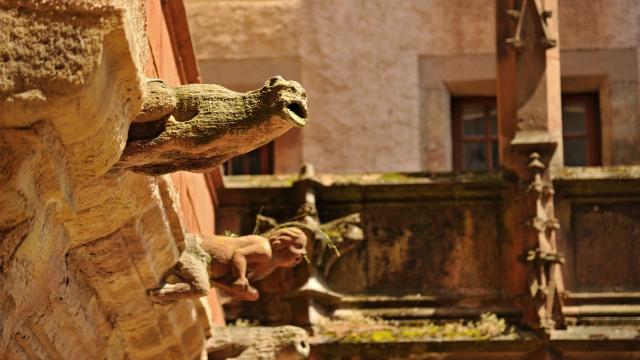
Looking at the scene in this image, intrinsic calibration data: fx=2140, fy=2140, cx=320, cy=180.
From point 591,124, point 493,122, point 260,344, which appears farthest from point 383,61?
point 260,344

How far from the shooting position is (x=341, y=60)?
18.7 metres

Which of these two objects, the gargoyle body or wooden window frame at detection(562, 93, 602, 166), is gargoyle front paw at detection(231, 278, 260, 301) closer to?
the gargoyle body

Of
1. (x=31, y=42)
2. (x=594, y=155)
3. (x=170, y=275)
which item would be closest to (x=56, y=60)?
(x=31, y=42)

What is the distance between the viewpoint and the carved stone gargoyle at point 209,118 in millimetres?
6867

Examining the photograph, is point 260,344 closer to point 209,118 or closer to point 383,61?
point 209,118

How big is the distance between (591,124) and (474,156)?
3.45 feet

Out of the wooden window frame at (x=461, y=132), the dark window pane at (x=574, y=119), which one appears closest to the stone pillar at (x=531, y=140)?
the wooden window frame at (x=461, y=132)

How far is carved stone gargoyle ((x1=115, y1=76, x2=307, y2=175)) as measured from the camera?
6.87m

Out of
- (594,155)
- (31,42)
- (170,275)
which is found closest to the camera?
(31,42)

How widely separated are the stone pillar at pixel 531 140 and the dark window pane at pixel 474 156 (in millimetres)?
3607

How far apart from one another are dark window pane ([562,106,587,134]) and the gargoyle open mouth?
37.0 feet

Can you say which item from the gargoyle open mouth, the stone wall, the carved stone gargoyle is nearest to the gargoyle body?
the stone wall

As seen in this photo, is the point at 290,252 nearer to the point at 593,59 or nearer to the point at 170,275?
the point at 170,275

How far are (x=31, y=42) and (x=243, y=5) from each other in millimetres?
12727
